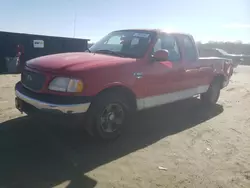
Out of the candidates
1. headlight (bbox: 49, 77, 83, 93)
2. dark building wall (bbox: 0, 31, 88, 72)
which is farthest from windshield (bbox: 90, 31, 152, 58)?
dark building wall (bbox: 0, 31, 88, 72)

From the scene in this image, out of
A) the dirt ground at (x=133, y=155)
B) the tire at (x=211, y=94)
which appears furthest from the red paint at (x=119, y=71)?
the tire at (x=211, y=94)

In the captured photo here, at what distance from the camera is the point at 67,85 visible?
3.71m

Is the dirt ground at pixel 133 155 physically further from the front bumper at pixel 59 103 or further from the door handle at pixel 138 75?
the door handle at pixel 138 75

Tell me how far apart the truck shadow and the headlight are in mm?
912

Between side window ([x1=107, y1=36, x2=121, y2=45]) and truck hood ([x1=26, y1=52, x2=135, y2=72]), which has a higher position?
side window ([x1=107, y1=36, x2=121, y2=45])

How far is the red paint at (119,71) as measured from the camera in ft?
12.5

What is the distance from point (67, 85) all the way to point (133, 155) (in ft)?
4.63

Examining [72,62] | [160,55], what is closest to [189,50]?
[160,55]

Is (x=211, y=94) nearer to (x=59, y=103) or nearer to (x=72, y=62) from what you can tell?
(x=72, y=62)

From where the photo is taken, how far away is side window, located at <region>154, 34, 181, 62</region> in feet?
17.3

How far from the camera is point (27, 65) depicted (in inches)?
173

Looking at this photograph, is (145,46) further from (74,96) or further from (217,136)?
(217,136)

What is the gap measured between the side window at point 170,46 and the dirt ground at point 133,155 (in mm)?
1361

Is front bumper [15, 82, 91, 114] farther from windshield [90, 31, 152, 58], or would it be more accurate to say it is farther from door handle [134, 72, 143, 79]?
windshield [90, 31, 152, 58]
